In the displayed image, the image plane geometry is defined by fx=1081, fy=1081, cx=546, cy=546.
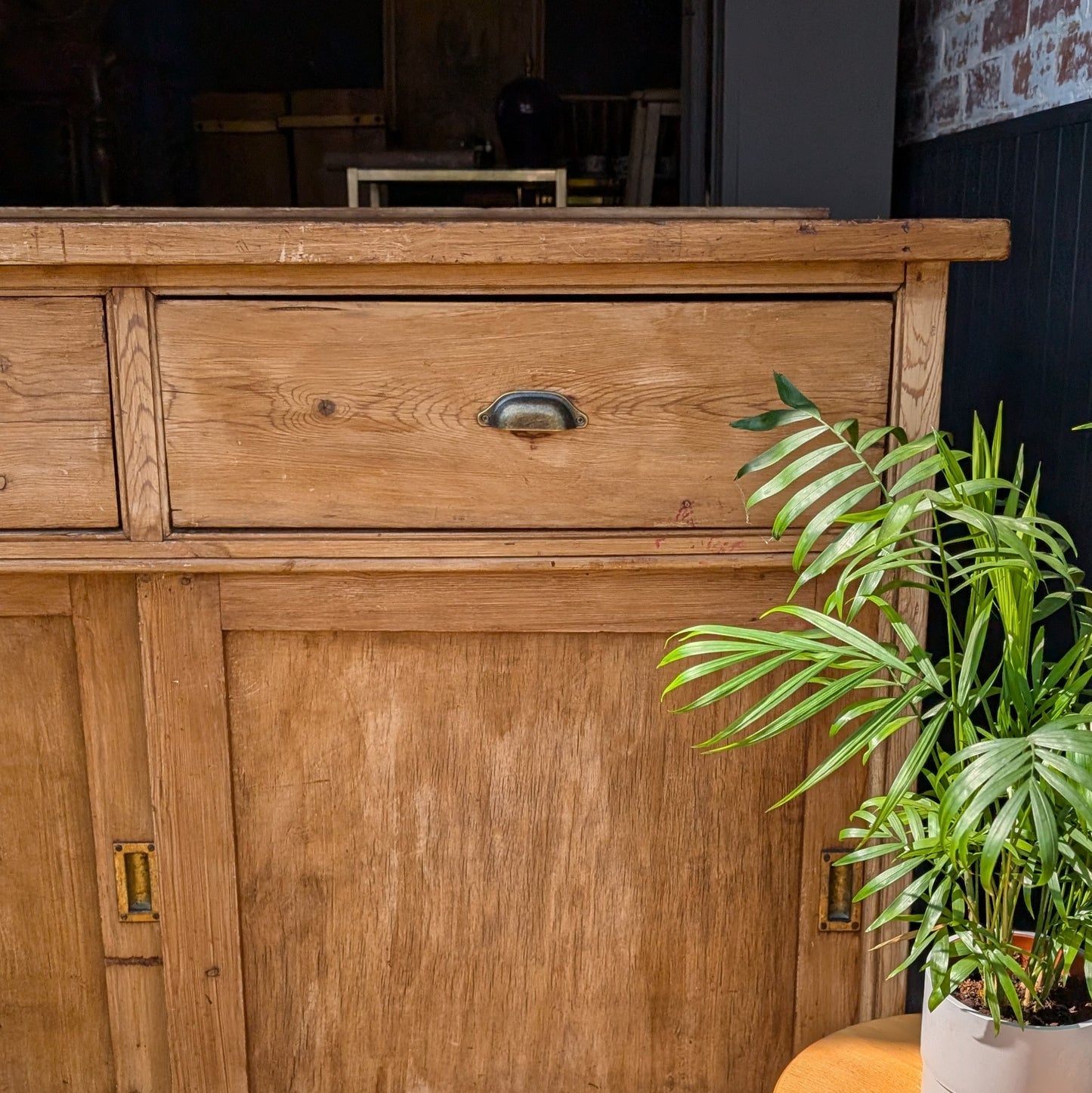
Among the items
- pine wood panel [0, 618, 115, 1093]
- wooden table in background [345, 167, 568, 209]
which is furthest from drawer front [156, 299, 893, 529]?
wooden table in background [345, 167, 568, 209]

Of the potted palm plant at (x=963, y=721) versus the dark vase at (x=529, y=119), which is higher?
the dark vase at (x=529, y=119)

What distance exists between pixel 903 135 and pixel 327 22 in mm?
1883

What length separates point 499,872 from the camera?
1.13 m

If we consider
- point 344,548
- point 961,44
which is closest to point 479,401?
point 344,548

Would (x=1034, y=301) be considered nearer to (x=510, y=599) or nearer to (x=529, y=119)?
(x=510, y=599)

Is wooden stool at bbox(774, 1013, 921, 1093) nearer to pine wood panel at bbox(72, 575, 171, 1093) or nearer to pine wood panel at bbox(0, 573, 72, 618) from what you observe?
pine wood panel at bbox(72, 575, 171, 1093)

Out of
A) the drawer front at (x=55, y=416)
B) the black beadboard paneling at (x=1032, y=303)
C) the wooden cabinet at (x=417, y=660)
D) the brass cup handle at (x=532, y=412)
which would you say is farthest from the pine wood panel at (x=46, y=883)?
the black beadboard paneling at (x=1032, y=303)

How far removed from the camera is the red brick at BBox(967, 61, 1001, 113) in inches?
57.0

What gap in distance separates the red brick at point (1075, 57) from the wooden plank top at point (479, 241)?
1.31 feet

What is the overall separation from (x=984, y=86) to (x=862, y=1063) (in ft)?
4.10

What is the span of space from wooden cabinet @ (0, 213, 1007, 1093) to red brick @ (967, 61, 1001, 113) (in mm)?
620

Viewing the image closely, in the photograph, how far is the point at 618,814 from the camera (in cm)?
112

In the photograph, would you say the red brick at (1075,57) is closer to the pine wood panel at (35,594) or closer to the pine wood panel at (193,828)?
the pine wood panel at (193,828)

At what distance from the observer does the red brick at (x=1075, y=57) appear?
47.3 inches
